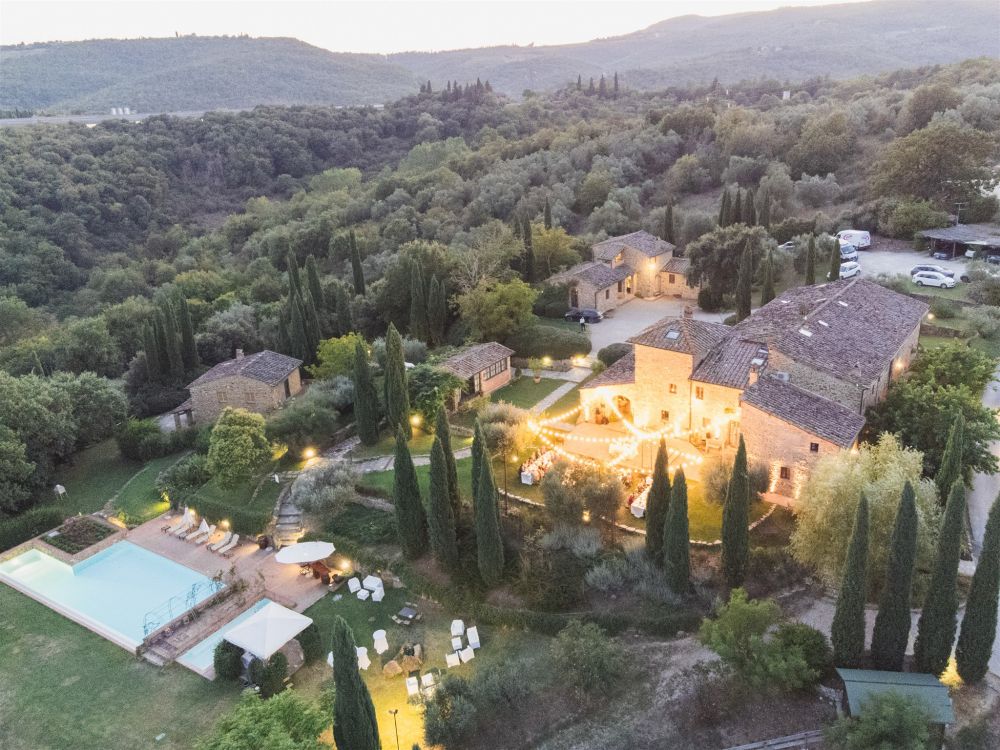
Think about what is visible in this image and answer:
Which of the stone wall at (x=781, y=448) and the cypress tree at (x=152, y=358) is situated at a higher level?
the stone wall at (x=781, y=448)

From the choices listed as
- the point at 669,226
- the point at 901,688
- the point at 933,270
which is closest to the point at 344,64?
the point at 669,226

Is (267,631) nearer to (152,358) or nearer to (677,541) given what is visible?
(677,541)

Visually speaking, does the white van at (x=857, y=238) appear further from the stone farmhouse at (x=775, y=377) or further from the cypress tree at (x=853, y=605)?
the cypress tree at (x=853, y=605)

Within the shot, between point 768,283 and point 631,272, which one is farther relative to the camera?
point 631,272

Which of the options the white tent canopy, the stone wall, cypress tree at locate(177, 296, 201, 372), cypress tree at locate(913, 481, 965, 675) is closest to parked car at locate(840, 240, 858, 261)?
the stone wall

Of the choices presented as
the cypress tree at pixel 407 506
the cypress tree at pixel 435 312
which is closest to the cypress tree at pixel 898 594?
the cypress tree at pixel 407 506

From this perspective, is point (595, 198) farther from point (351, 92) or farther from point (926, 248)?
point (351, 92)

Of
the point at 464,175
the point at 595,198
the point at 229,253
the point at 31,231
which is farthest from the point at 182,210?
the point at 595,198
